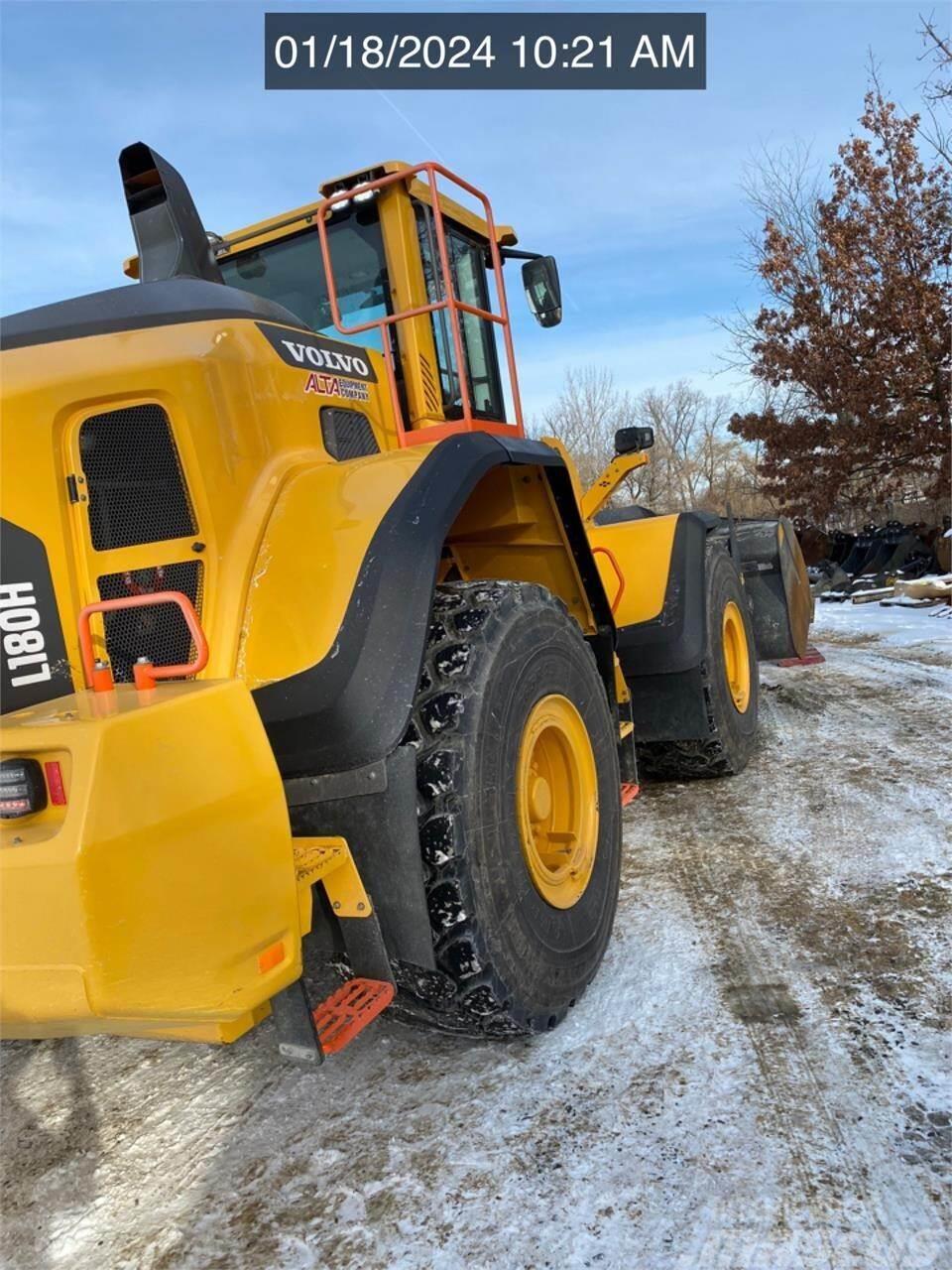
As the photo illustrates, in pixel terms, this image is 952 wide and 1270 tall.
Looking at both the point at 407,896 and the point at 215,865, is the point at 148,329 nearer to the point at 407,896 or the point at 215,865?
the point at 215,865

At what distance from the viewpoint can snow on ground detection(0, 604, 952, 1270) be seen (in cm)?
175

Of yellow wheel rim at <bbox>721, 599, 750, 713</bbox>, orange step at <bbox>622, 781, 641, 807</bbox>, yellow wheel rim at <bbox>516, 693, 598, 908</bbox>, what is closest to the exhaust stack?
yellow wheel rim at <bbox>516, 693, 598, 908</bbox>

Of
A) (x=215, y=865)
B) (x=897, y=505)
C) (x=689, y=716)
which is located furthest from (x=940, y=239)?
(x=215, y=865)

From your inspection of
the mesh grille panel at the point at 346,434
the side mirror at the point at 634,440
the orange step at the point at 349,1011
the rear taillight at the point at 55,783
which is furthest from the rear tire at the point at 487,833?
the side mirror at the point at 634,440

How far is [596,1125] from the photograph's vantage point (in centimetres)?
205

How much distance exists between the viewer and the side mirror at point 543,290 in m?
4.08

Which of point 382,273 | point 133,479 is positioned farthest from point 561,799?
point 382,273

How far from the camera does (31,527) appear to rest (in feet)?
6.89

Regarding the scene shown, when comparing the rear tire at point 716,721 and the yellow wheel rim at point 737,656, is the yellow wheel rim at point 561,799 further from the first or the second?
the yellow wheel rim at point 737,656

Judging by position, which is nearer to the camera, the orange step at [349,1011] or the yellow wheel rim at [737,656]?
the orange step at [349,1011]

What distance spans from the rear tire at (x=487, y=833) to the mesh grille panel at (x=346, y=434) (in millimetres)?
543

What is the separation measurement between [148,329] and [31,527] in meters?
0.56

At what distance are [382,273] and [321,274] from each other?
0.32 meters

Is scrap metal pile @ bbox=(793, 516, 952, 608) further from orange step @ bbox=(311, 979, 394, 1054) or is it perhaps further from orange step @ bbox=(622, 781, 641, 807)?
orange step @ bbox=(311, 979, 394, 1054)
